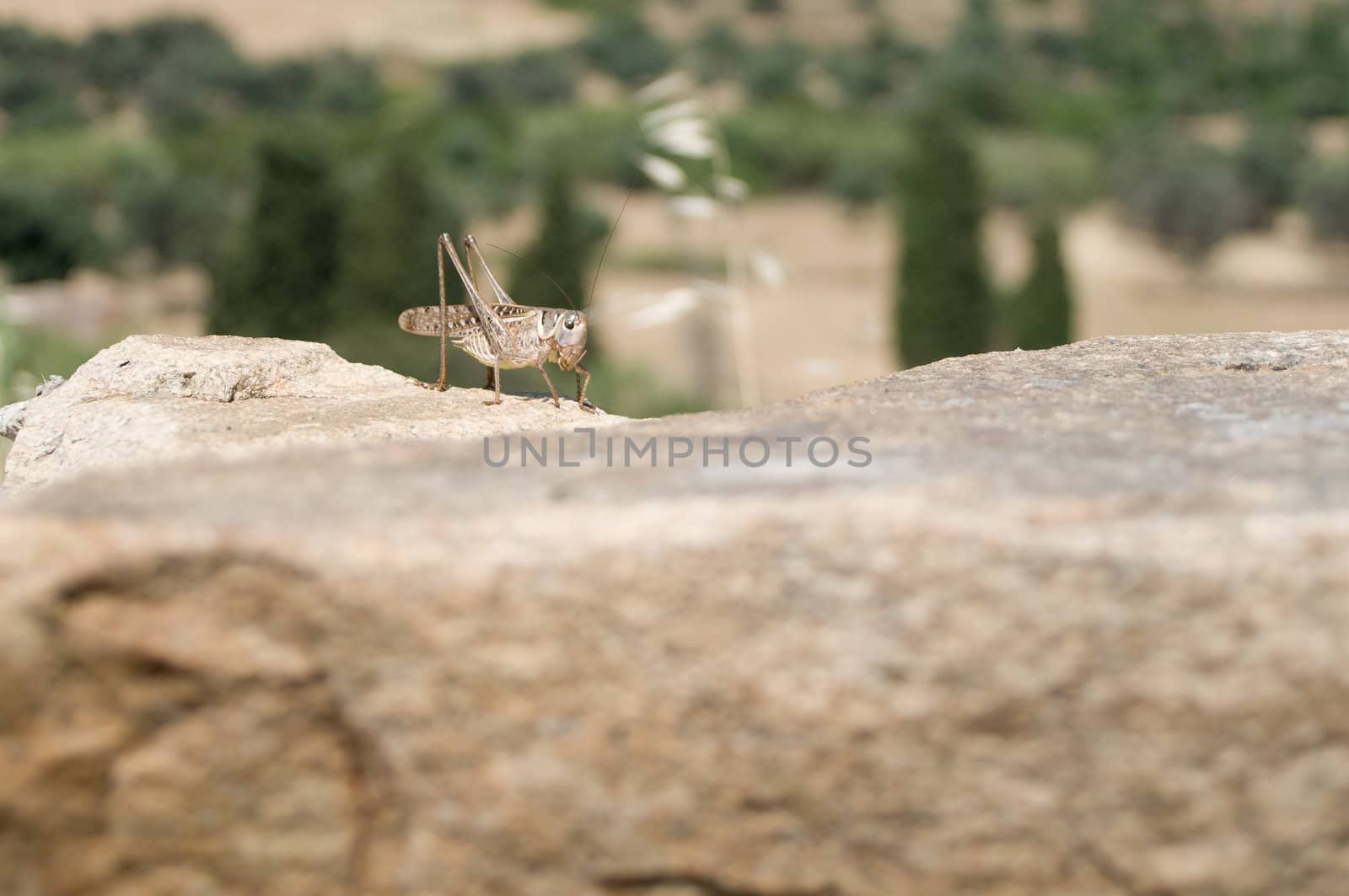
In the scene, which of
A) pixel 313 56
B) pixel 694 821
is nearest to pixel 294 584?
pixel 694 821

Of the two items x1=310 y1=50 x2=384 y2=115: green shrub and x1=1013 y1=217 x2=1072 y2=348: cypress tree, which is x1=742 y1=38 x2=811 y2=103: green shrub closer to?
x1=310 y1=50 x2=384 y2=115: green shrub

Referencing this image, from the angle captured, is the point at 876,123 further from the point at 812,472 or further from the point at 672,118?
the point at 812,472

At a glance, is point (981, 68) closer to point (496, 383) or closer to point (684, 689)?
point (496, 383)

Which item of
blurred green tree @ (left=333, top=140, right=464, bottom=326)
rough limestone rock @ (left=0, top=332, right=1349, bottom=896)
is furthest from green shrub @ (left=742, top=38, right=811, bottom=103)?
rough limestone rock @ (left=0, top=332, right=1349, bottom=896)

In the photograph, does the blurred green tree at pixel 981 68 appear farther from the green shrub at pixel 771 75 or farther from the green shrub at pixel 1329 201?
the green shrub at pixel 1329 201

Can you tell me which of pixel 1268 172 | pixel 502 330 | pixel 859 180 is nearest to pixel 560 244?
pixel 502 330
